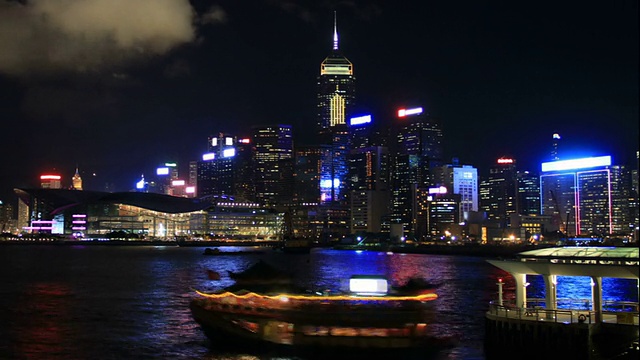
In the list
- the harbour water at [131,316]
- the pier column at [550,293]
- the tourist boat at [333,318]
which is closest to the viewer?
the pier column at [550,293]

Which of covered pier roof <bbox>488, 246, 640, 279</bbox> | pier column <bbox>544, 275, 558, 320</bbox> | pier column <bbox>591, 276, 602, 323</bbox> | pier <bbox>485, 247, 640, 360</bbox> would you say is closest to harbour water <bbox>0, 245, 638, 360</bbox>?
pier <bbox>485, 247, 640, 360</bbox>

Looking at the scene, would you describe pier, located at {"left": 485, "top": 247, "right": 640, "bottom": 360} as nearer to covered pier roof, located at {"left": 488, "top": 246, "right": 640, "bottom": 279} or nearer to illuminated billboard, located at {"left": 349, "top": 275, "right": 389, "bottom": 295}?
covered pier roof, located at {"left": 488, "top": 246, "right": 640, "bottom": 279}

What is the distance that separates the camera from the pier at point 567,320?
27.5 meters

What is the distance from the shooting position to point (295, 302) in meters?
34.2

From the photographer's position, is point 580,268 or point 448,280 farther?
point 448,280

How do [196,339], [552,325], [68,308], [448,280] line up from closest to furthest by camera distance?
[552,325] → [196,339] → [68,308] → [448,280]

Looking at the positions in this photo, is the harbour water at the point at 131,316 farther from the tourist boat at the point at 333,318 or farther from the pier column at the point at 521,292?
the pier column at the point at 521,292

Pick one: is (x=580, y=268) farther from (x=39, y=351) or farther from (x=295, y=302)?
(x=39, y=351)

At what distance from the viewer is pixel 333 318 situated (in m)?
33.5

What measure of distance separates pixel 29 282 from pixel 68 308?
28.5 meters

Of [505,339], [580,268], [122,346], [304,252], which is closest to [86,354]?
[122,346]

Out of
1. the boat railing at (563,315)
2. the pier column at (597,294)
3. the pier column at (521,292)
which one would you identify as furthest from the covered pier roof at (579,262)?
the boat railing at (563,315)

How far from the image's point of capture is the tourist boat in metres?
33.2

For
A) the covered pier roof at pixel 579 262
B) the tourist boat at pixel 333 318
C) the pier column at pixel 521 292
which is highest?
the covered pier roof at pixel 579 262
